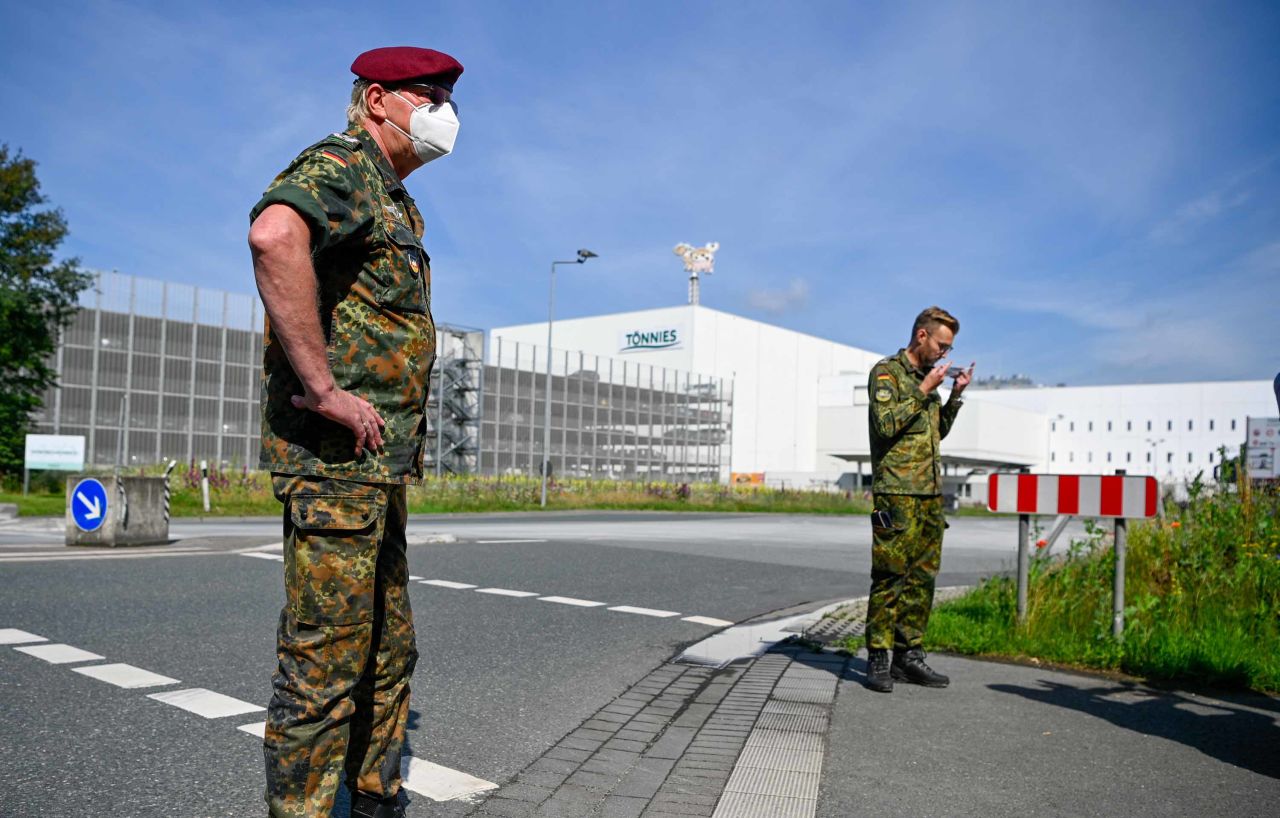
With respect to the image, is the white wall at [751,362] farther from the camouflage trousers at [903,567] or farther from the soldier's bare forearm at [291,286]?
the soldier's bare forearm at [291,286]

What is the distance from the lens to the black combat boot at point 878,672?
214 inches

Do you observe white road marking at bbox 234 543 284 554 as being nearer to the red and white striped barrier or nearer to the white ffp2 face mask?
the red and white striped barrier

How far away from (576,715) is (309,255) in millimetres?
3006

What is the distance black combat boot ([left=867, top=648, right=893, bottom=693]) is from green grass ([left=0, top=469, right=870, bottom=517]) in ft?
52.6

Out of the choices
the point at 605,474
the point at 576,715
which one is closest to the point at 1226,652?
the point at 576,715

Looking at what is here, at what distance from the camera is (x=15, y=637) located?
240 inches

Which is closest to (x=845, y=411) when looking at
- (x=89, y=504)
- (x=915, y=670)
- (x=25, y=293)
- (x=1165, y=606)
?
(x=25, y=293)

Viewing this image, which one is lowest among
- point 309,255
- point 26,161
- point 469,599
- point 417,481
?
point 469,599

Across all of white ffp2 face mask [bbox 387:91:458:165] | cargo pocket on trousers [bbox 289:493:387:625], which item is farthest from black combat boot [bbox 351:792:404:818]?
white ffp2 face mask [bbox 387:91:458:165]

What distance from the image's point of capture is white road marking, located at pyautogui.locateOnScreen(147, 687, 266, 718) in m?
4.50

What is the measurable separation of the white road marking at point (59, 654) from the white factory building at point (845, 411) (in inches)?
2795

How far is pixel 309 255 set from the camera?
96.6 inches

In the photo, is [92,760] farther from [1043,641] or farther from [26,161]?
[26,161]

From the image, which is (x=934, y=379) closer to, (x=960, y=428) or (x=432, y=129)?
(x=432, y=129)
